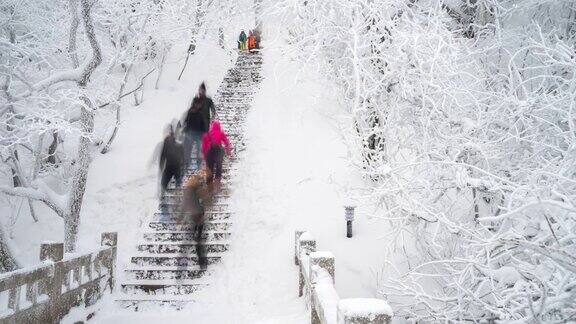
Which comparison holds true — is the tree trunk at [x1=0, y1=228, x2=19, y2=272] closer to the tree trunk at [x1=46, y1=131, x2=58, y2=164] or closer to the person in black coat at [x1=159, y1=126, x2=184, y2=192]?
the person in black coat at [x1=159, y1=126, x2=184, y2=192]

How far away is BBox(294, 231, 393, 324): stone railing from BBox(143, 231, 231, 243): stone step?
2.81 m

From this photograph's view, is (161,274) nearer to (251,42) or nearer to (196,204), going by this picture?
(196,204)

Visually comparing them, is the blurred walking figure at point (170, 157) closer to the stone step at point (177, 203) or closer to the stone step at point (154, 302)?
the stone step at point (177, 203)

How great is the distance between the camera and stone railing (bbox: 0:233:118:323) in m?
5.02

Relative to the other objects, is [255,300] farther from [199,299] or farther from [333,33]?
[333,33]

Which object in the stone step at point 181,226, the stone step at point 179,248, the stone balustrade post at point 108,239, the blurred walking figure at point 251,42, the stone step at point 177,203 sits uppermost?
the blurred walking figure at point 251,42

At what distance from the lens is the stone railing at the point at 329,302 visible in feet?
8.47

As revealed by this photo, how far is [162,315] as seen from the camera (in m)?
7.02

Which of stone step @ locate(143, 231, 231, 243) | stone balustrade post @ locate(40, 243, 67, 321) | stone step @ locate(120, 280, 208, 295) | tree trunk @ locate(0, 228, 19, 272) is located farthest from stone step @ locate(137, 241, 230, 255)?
tree trunk @ locate(0, 228, 19, 272)

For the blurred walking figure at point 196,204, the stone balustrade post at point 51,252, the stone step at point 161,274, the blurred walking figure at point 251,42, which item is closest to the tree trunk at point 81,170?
the stone step at point 161,274

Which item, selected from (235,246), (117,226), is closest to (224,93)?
(117,226)

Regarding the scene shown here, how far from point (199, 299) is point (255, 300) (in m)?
1.04

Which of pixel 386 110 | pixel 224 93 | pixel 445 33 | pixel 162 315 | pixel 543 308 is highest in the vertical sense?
pixel 224 93

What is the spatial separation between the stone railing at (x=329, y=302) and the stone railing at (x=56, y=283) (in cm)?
366
